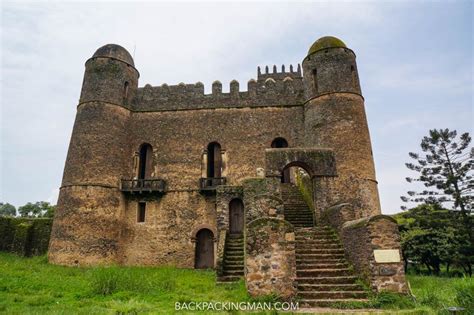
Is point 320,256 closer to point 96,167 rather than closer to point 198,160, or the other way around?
point 198,160

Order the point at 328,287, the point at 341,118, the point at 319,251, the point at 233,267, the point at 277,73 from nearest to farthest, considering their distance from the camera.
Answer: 1. the point at 328,287
2. the point at 319,251
3. the point at 233,267
4. the point at 341,118
5. the point at 277,73

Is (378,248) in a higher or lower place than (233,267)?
higher

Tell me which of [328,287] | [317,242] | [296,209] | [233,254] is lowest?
[328,287]

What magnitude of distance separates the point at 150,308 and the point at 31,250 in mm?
16506

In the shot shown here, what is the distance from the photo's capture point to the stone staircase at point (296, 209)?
13.2 meters

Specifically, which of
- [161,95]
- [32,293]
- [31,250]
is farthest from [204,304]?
[31,250]

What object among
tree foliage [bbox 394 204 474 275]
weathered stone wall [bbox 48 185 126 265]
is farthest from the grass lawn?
→ tree foliage [bbox 394 204 474 275]

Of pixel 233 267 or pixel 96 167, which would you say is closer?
pixel 233 267

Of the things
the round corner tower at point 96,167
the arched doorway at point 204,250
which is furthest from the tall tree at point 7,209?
the arched doorway at point 204,250

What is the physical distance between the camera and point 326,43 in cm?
1811

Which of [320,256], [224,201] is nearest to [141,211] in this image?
[224,201]

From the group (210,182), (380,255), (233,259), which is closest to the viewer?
(380,255)

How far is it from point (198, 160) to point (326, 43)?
33.2 ft

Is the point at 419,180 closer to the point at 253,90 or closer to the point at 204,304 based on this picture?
the point at 253,90
